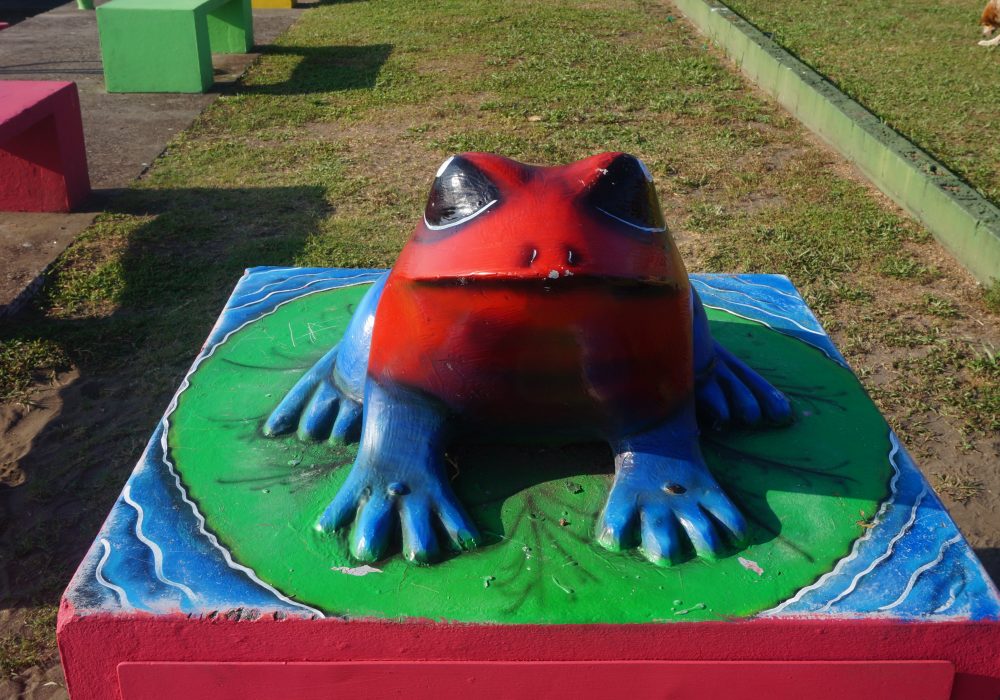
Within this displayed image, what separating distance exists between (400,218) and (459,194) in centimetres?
312

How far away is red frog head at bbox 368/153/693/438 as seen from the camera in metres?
1.51

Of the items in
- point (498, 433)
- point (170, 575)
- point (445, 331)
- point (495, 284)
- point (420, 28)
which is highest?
point (495, 284)

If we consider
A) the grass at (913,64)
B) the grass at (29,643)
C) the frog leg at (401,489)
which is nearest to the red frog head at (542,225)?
the frog leg at (401,489)

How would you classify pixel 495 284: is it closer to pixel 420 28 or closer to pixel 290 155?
pixel 290 155

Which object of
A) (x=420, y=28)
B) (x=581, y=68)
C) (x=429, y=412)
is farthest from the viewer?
(x=420, y=28)

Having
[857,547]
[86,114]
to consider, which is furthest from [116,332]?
[86,114]

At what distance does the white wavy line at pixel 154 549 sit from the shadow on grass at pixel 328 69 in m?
5.61

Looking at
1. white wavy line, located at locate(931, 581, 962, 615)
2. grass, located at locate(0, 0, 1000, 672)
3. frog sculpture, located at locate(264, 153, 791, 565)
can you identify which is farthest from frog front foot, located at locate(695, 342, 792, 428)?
grass, located at locate(0, 0, 1000, 672)

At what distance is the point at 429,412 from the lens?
1.74 metres

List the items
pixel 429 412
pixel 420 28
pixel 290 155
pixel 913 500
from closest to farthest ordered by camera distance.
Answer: pixel 429 412, pixel 913 500, pixel 290 155, pixel 420 28

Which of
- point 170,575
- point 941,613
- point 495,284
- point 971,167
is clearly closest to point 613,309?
point 495,284

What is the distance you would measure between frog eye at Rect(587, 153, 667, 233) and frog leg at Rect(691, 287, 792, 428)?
386mm

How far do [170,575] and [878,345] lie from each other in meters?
2.73

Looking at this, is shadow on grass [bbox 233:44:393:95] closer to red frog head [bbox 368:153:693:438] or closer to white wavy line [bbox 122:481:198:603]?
white wavy line [bbox 122:481:198:603]
